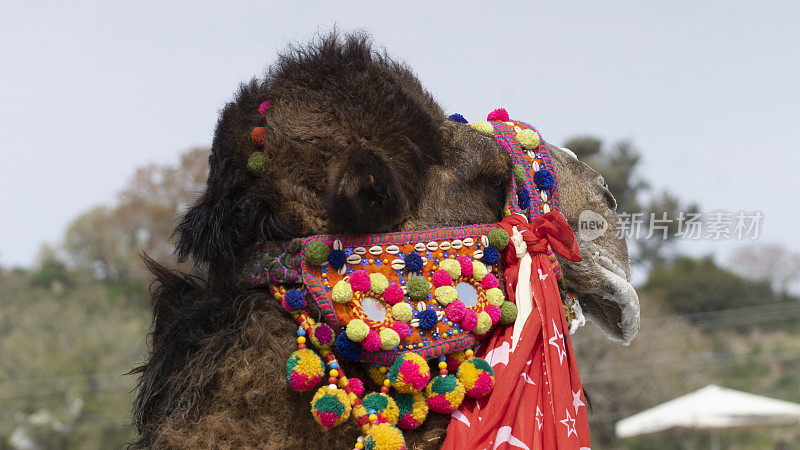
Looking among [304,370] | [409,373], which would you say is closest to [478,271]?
[409,373]

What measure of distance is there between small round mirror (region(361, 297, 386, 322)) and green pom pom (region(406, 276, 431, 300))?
0.29ft

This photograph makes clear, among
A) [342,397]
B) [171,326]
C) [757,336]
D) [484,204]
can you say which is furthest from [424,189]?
[757,336]

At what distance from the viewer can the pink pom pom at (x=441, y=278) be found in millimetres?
2361

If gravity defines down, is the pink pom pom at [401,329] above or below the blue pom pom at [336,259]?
below

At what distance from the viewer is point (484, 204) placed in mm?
2609

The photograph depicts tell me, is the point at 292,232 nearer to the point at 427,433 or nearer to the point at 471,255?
the point at 471,255

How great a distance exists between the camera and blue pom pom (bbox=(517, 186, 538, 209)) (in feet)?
8.71

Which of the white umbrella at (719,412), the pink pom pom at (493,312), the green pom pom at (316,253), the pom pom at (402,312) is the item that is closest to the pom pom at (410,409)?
the pom pom at (402,312)

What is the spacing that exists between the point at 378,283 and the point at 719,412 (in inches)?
620

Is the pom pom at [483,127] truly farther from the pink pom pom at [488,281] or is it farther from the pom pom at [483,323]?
the pom pom at [483,323]

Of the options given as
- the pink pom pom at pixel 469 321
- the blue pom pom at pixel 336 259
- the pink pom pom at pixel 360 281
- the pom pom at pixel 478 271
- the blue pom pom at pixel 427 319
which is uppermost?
the blue pom pom at pixel 336 259

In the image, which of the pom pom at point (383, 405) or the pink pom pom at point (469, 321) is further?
the pink pom pom at point (469, 321)

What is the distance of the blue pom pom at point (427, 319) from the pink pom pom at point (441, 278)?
3.6 inches

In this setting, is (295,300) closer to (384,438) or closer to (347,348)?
(347,348)
